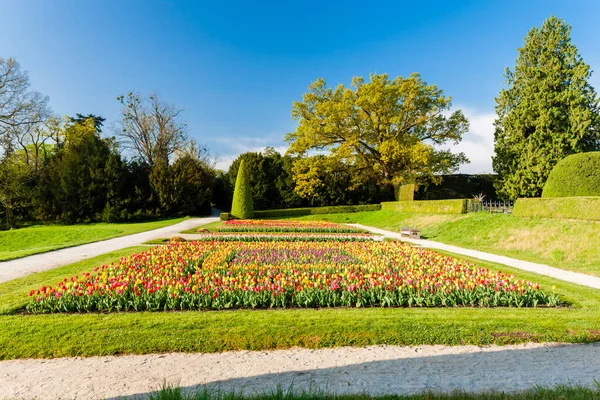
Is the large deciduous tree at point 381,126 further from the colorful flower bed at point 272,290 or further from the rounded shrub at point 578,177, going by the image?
the colorful flower bed at point 272,290

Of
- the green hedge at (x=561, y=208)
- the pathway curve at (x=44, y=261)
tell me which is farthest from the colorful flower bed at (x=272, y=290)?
the green hedge at (x=561, y=208)

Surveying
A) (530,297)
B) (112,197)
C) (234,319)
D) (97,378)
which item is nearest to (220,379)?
(97,378)

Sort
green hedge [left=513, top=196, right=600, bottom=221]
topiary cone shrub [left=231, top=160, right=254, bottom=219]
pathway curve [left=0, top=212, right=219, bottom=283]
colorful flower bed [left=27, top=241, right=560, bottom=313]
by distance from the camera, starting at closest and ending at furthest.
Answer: colorful flower bed [left=27, top=241, right=560, bottom=313] < pathway curve [left=0, top=212, right=219, bottom=283] < green hedge [left=513, top=196, right=600, bottom=221] < topiary cone shrub [left=231, top=160, right=254, bottom=219]

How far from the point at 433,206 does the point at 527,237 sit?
9.25m

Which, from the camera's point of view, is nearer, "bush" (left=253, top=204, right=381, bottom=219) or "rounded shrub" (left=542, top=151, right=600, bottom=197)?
"rounded shrub" (left=542, top=151, right=600, bottom=197)

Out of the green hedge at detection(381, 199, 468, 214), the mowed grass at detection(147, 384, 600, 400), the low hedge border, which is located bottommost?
the mowed grass at detection(147, 384, 600, 400)

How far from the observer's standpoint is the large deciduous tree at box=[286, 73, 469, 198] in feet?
87.8

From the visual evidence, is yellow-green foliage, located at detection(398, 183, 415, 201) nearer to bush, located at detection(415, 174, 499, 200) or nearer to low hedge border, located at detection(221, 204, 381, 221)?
low hedge border, located at detection(221, 204, 381, 221)

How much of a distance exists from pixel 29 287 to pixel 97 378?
4379 mm

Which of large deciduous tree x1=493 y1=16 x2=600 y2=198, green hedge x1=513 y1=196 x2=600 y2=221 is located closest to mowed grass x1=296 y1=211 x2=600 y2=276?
green hedge x1=513 y1=196 x2=600 y2=221

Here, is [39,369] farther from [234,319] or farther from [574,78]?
[574,78]

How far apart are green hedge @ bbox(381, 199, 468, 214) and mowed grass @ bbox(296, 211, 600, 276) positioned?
23.8 inches

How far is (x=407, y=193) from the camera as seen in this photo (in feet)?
85.1

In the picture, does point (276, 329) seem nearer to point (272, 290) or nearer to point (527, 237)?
point (272, 290)
